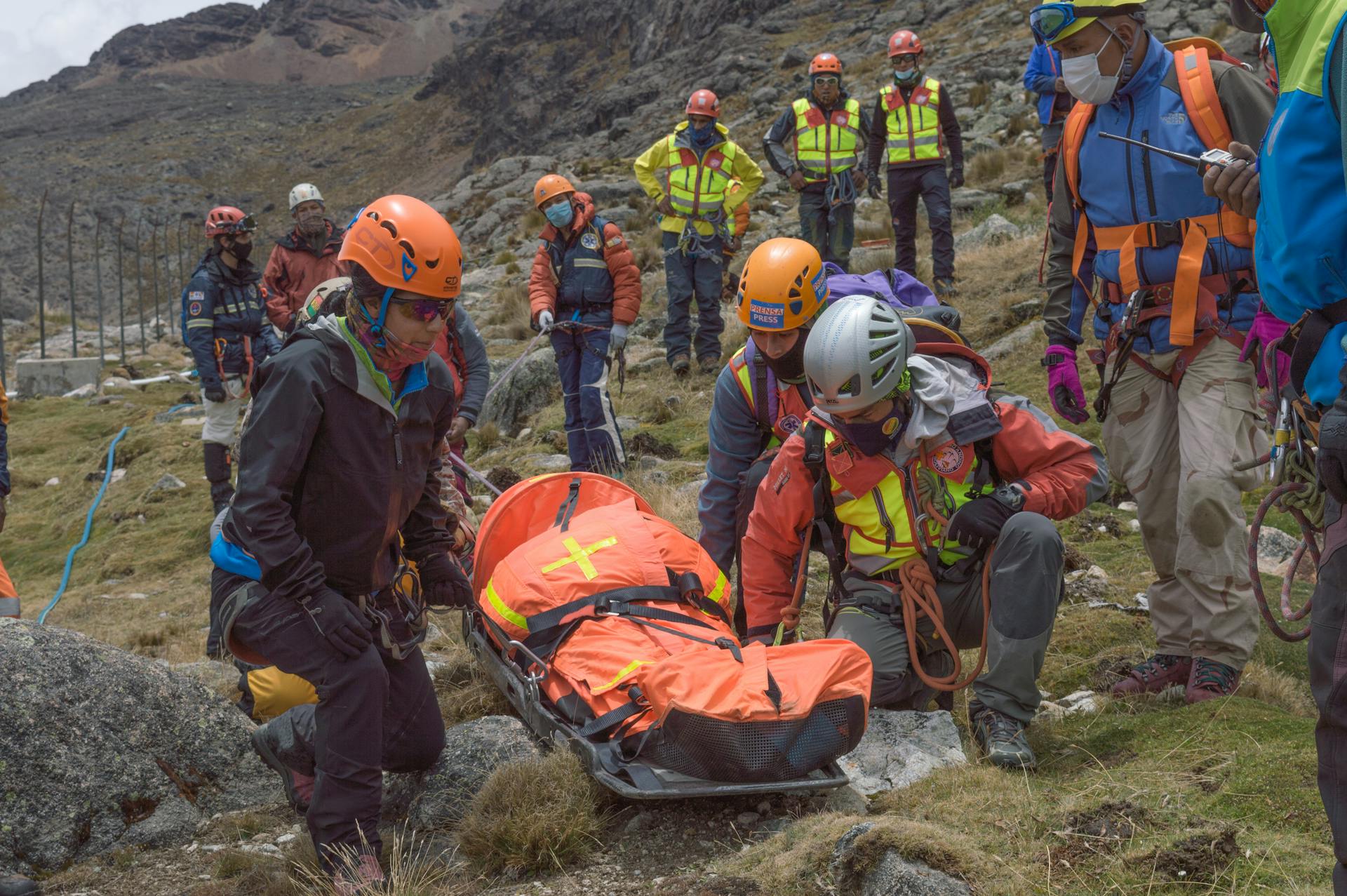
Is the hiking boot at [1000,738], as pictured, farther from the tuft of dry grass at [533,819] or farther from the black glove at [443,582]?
→ the black glove at [443,582]

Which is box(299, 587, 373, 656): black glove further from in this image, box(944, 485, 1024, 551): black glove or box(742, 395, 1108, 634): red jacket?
box(944, 485, 1024, 551): black glove

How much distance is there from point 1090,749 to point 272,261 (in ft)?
24.1

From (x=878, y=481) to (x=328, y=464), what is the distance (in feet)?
6.60

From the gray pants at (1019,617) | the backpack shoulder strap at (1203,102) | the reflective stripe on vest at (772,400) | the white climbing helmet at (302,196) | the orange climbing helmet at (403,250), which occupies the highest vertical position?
the backpack shoulder strap at (1203,102)

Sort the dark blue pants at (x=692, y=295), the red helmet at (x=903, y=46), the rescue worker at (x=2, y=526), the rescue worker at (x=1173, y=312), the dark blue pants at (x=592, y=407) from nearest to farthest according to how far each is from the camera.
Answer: the rescue worker at (x=1173, y=312) → the rescue worker at (x=2, y=526) → the dark blue pants at (x=592, y=407) → the red helmet at (x=903, y=46) → the dark blue pants at (x=692, y=295)

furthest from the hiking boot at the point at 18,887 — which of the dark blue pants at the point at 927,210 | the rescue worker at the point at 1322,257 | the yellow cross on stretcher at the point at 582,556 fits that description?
the dark blue pants at the point at 927,210

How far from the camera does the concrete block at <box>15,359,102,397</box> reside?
24094 millimetres

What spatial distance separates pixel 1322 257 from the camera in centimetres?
211

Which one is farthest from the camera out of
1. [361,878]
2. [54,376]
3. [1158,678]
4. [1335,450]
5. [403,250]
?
[54,376]

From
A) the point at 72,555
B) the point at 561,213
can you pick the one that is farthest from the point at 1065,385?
the point at 72,555

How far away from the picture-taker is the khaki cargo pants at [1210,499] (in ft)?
14.2

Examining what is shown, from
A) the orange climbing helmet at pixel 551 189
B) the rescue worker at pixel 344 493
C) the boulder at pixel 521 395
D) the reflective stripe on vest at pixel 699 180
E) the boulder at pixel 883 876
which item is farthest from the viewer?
the boulder at pixel 521 395

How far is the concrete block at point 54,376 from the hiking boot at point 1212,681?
A: 24062 mm

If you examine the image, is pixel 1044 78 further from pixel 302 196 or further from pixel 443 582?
pixel 443 582
